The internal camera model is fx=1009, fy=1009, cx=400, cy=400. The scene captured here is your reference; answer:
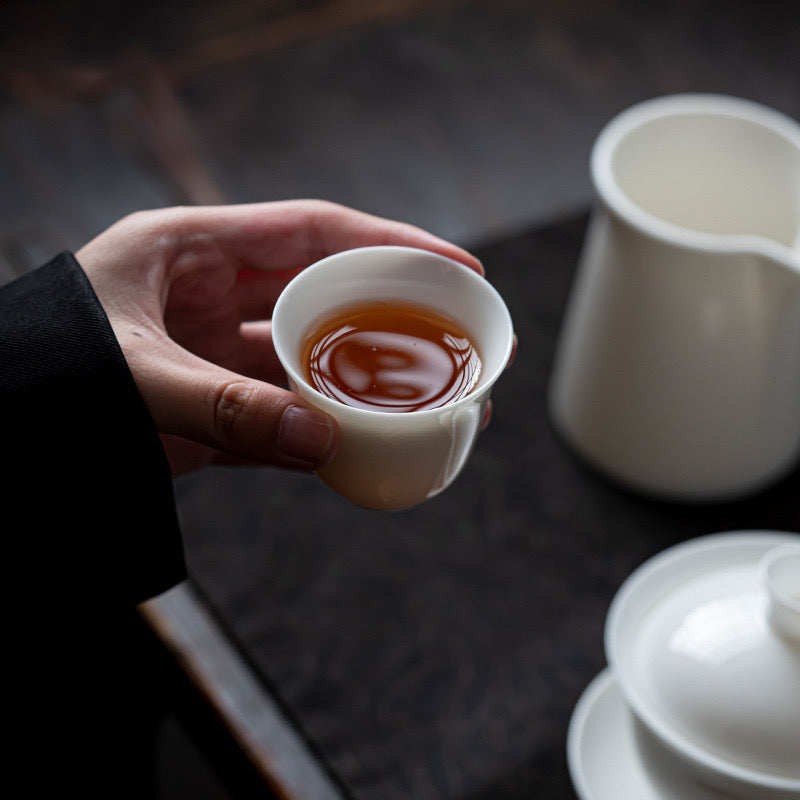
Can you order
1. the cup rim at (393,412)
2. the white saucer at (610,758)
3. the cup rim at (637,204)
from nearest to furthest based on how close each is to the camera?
the cup rim at (393,412), the white saucer at (610,758), the cup rim at (637,204)

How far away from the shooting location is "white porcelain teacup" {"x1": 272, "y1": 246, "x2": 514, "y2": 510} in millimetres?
510

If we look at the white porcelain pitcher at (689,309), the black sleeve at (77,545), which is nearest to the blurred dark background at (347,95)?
the white porcelain pitcher at (689,309)

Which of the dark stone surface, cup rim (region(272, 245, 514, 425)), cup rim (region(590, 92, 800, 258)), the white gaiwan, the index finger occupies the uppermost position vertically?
cup rim (region(272, 245, 514, 425))

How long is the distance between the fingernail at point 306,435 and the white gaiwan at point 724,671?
0.21 m

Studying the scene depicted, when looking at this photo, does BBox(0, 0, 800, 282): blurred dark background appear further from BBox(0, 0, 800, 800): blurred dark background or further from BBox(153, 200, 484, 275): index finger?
BBox(153, 200, 484, 275): index finger

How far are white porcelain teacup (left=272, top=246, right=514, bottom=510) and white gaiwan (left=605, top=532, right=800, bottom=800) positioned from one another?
16cm

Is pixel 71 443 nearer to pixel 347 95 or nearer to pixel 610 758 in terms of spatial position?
pixel 610 758

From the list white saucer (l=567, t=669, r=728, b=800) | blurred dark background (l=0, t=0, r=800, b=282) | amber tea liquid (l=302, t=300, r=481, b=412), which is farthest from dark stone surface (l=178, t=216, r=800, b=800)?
blurred dark background (l=0, t=0, r=800, b=282)

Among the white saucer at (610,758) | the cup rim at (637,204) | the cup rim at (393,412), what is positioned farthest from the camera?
the cup rim at (637,204)

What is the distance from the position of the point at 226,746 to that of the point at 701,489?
43cm

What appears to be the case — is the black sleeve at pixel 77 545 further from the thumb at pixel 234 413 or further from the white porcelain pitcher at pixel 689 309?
the white porcelain pitcher at pixel 689 309

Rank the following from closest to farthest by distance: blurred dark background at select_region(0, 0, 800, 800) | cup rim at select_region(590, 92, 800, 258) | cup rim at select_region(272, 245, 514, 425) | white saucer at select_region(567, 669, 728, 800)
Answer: cup rim at select_region(272, 245, 514, 425)
white saucer at select_region(567, 669, 728, 800)
cup rim at select_region(590, 92, 800, 258)
blurred dark background at select_region(0, 0, 800, 800)

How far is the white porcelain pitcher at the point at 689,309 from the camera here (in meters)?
0.74

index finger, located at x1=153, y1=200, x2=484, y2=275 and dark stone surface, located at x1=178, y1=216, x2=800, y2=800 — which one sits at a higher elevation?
index finger, located at x1=153, y1=200, x2=484, y2=275
